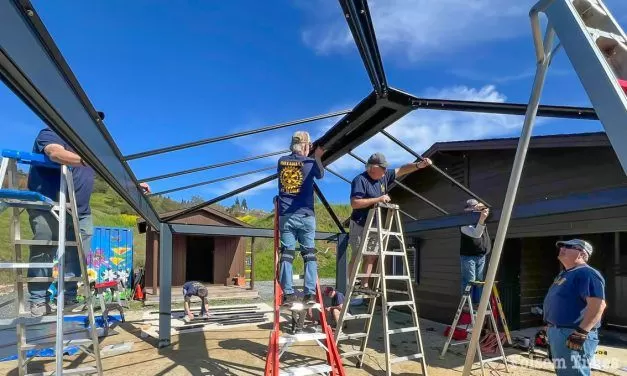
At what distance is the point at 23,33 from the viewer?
1.52 metres

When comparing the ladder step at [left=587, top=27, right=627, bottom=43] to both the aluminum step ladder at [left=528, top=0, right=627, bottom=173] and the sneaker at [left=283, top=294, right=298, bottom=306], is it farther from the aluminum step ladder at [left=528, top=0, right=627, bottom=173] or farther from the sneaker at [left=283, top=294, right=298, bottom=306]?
the sneaker at [left=283, top=294, right=298, bottom=306]

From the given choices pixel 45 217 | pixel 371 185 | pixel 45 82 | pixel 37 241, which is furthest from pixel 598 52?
pixel 45 217

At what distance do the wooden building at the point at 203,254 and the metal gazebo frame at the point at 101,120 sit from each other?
31.0ft

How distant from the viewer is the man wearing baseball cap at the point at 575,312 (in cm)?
321

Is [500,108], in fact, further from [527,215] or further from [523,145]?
[527,215]

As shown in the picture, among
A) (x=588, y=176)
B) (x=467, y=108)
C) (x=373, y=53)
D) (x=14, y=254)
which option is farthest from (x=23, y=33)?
(x=588, y=176)

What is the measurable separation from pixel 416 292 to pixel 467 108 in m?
7.54

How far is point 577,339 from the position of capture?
3.20 m

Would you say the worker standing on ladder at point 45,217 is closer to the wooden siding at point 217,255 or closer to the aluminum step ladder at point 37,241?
the aluminum step ladder at point 37,241

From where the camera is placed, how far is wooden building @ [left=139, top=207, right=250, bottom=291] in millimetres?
15164

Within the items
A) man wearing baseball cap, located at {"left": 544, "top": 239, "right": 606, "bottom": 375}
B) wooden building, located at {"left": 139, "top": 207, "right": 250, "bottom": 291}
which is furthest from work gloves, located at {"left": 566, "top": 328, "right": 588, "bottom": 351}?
wooden building, located at {"left": 139, "top": 207, "right": 250, "bottom": 291}

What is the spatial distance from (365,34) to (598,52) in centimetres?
148

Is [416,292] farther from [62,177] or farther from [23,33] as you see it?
[23,33]

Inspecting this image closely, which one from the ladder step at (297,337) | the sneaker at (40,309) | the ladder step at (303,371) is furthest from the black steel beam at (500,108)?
the sneaker at (40,309)
